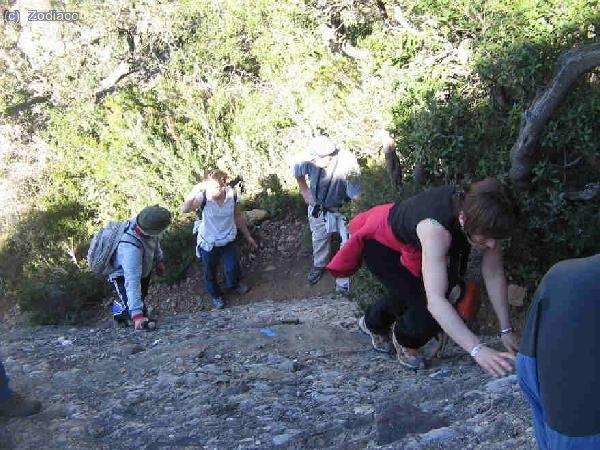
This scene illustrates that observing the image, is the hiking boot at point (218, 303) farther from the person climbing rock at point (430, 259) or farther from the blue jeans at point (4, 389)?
the blue jeans at point (4, 389)

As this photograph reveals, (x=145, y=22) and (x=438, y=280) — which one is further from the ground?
(x=145, y=22)

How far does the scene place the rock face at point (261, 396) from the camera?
349 cm

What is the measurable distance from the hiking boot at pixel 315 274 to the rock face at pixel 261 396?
261 cm

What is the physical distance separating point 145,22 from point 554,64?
1039 centimetres

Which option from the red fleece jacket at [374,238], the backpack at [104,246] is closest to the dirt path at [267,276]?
the backpack at [104,246]

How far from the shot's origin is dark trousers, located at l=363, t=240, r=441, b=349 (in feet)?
13.1

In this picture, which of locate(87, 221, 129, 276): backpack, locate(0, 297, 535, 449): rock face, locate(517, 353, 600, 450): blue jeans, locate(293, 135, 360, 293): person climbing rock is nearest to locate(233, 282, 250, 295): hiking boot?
locate(293, 135, 360, 293): person climbing rock

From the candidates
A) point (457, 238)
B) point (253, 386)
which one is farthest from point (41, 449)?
point (457, 238)

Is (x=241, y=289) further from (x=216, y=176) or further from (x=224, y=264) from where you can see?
(x=216, y=176)

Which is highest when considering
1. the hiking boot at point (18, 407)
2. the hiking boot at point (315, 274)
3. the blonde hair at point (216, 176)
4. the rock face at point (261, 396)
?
the blonde hair at point (216, 176)

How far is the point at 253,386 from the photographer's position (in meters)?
4.51

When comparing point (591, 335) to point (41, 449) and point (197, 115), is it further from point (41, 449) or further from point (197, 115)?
point (197, 115)

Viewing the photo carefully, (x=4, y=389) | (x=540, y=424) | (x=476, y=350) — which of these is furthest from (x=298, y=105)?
(x=540, y=424)

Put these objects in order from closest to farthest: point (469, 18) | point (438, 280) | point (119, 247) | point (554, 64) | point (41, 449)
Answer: point (438, 280)
point (41, 449)
point (554, 64)
point (469, 18)
point (119, 247)
